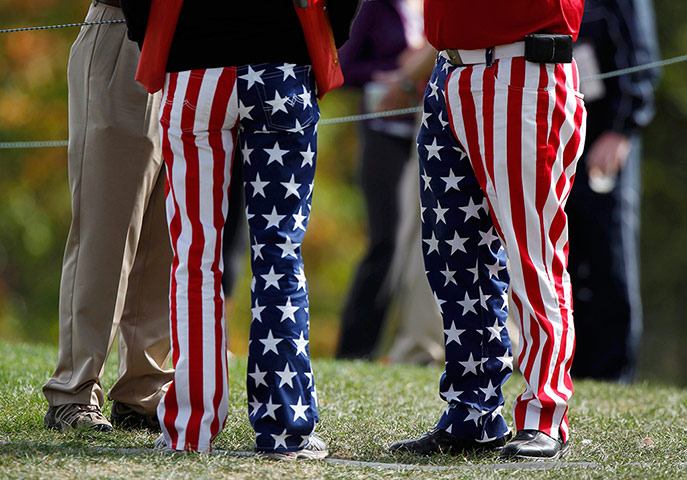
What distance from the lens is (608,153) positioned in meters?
6.12

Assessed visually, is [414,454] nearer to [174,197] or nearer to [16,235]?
[174,197]

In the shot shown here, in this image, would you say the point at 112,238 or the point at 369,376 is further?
the point at 369,376

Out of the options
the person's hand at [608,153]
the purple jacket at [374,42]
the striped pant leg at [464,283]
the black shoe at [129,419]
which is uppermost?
the purple jacket at [374,42]

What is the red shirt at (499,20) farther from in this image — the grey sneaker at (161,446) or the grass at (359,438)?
the grey sneaker at (161,446)

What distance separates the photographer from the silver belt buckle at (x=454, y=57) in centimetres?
311

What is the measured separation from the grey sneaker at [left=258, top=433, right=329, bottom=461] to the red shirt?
1.18 m

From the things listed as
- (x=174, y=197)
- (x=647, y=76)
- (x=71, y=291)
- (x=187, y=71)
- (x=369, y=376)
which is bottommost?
(x=369, y=376)

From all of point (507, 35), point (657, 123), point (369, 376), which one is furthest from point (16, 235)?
point (507, 35)

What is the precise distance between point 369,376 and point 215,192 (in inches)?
89.7

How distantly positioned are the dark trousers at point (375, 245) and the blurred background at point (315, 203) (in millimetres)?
5368

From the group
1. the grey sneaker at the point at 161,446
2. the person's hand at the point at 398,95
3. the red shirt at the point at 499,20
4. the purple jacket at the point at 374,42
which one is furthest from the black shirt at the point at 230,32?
the purple jacket at the point at 374,42

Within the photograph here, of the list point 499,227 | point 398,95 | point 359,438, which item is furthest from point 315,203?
point 499,227

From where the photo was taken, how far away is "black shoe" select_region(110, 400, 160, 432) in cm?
346

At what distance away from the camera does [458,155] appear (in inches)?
126
